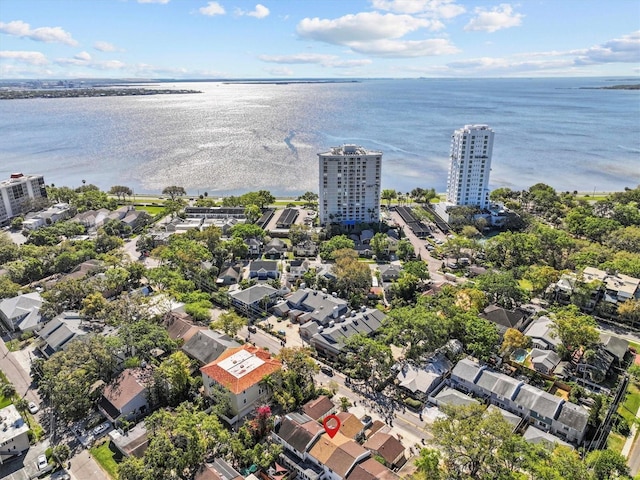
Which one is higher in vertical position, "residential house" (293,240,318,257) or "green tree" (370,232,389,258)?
"green tree" (370,232,389,258)

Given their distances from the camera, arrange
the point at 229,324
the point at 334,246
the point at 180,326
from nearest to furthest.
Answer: the point at 229,324 < the point at 180,326 < the point at 334,246

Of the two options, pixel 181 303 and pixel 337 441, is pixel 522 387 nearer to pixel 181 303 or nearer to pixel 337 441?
pixel 337 441

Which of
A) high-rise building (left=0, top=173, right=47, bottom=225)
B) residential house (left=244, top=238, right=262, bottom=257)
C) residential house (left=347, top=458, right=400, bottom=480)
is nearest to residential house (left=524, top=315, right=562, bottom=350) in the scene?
residential house (left=347, top=458, right=400, bottom=480)

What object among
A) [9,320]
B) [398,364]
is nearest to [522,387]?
[398,364]

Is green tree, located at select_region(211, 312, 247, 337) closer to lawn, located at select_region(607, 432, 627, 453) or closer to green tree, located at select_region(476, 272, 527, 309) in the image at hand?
green tree, located at select_region(476, 272, 527, 309)

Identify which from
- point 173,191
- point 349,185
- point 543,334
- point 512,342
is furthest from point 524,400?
point 173,191

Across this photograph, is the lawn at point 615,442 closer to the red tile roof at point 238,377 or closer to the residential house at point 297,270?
the red tile roof at point 238,377

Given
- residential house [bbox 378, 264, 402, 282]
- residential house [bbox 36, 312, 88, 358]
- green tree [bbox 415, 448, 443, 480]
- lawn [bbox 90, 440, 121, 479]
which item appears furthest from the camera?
residential house [bbox 378, 264, 402, 282]

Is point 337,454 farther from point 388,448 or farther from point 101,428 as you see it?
point 101,428
